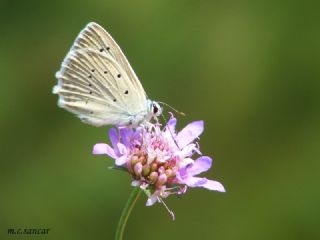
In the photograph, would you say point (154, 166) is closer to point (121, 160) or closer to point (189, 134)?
point (121, 160)

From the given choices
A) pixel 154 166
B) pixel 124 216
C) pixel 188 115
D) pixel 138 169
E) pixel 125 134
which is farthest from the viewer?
pixel 188 115

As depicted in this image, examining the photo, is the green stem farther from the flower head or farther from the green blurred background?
the green blurred background

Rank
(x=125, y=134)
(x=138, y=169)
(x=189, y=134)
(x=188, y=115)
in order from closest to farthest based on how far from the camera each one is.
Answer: (x=138, y=169) → (x=125, y=134) → (x=189, y=134) → (x=188, y=115)

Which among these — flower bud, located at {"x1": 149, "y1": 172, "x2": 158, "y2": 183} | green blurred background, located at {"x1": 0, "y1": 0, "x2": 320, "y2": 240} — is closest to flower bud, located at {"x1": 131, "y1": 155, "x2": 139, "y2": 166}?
flower bud, located at {"x1": 149, "y1": 172, "x2": 158, "y2": 183}

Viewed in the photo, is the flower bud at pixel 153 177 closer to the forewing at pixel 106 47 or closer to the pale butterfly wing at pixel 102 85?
the pale butterfly wing at pixel 102 85

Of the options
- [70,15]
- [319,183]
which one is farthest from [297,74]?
[70,15]

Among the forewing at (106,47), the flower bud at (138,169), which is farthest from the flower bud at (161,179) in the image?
the forewing at (106,47)

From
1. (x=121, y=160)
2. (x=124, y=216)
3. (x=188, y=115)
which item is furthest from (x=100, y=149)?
(x=188, y=115)
